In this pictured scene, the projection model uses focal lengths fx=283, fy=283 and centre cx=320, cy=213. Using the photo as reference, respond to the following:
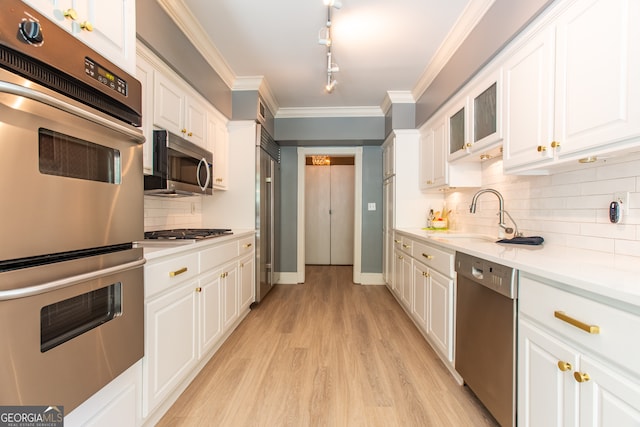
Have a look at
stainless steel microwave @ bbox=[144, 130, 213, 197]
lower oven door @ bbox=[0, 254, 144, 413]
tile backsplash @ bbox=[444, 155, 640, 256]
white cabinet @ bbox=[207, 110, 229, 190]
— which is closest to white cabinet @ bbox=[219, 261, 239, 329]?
stainless steel microwave @ bbox=[144, 130, 213, 197]

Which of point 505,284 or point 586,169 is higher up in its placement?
point 586,169

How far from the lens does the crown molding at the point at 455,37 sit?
6.43ft

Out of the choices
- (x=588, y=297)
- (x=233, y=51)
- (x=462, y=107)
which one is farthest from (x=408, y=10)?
(x=588, y=297)

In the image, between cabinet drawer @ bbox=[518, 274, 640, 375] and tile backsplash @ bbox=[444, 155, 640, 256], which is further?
tile backsplash @ bbox=[444, 155, 640, 256]

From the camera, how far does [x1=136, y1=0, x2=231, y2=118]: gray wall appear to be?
1.71 m

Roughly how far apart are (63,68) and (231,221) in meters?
2.35

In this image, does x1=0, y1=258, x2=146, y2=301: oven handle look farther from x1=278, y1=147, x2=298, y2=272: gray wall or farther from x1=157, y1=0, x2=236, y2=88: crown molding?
x1=278, y1=147, x2=298, y2=272: gray wall

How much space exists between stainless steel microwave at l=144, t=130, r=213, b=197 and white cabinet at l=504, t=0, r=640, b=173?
2176 mm

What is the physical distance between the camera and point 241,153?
318 centimetres

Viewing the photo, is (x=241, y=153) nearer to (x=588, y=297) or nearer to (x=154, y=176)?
(x=154, y=176)

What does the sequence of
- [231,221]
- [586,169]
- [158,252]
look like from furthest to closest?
[231,221], [586,169], [158,252]

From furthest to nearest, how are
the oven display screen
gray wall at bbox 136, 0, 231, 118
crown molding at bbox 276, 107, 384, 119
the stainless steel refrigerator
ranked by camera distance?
crown molding at bbox 276, 107, 384, 119 → the stainless steel refrigerator → gray wall at bbox 136, 0, 231, 118 → the oven display screen

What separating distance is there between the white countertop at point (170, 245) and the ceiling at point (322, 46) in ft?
5.17

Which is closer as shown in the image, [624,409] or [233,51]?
[624,409]
